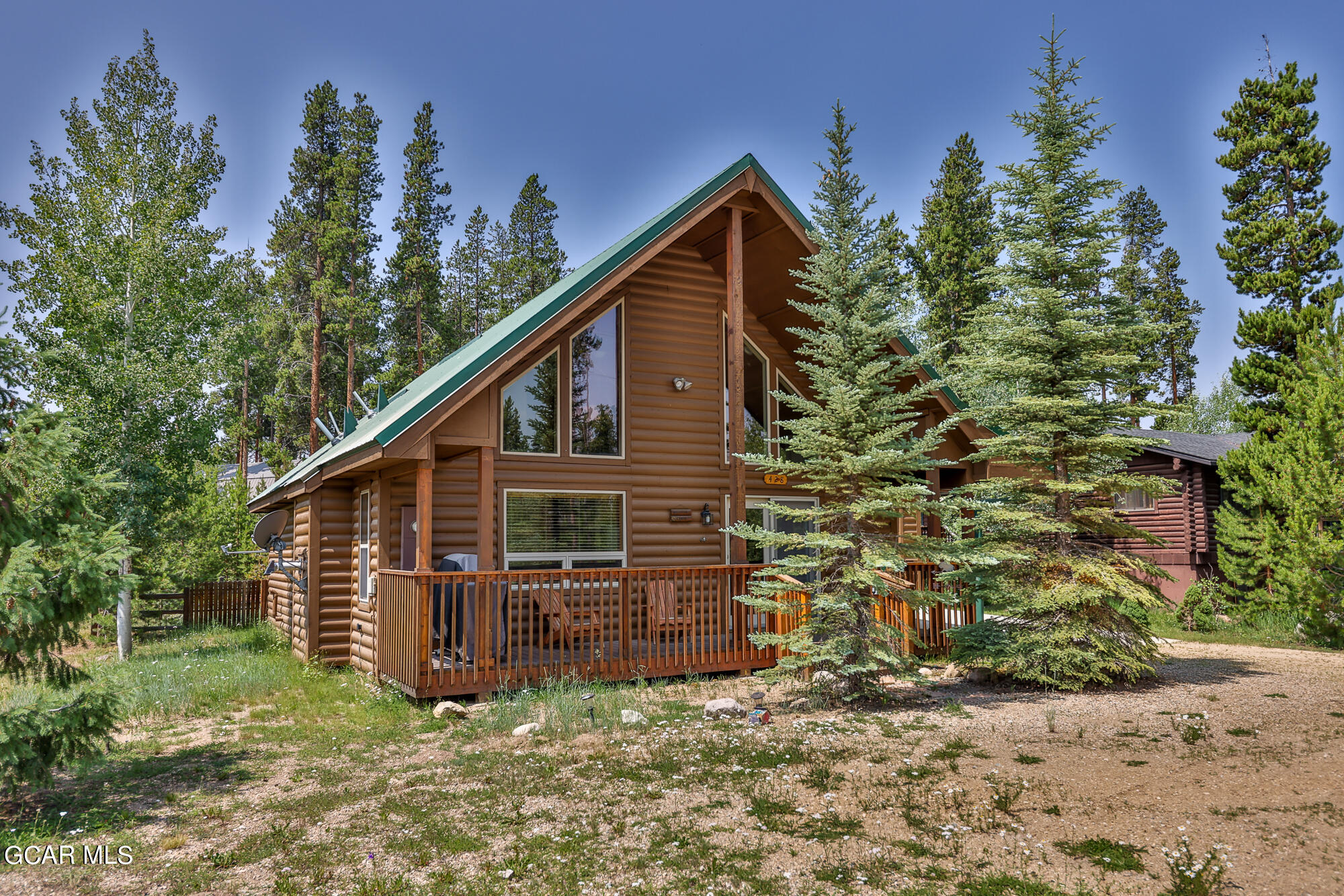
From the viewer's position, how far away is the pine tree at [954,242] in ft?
95.2

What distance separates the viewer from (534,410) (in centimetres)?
1087

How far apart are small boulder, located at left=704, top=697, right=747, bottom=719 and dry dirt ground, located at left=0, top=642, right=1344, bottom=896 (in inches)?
12.8

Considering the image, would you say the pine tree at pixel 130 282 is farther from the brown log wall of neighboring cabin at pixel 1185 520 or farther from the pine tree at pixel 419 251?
the brown log wall of neighboring cabin at pixel 1185 520

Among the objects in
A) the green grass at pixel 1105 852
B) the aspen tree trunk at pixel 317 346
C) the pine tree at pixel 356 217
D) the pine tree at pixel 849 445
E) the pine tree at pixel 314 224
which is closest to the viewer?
the green grass at pixel 1105 852

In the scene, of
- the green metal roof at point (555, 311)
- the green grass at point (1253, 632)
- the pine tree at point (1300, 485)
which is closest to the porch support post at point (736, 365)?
the green metal roof at point (555, 311)

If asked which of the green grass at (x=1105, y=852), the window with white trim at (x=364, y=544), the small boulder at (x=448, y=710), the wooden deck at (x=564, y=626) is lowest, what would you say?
the small boulder at (x=448, y=710)

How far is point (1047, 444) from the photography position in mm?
9180

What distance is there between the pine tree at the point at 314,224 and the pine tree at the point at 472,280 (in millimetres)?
7279

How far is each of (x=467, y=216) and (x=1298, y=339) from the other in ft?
110

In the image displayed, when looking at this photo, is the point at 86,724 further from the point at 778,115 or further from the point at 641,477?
the point at 778,115

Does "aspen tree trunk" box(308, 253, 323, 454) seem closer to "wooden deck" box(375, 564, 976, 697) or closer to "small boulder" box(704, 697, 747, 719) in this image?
"wooden deck" box(375, 564, 976, 697)

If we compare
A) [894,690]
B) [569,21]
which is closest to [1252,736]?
[894,690]

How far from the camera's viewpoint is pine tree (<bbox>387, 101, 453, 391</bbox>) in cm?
3161

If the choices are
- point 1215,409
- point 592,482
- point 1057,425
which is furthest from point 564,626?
point 1215,409
